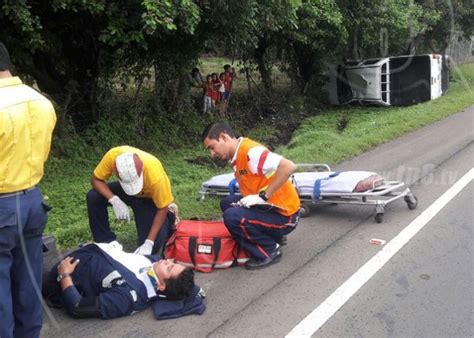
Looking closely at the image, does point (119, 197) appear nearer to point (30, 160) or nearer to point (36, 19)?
point (30, 160)

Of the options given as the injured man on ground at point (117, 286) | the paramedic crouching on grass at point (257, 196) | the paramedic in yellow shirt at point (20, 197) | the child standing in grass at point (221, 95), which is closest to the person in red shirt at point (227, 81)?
the child standing in grass at point (221, 95)

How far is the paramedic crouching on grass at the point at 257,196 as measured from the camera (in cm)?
456

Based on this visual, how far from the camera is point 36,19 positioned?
8.13 metres

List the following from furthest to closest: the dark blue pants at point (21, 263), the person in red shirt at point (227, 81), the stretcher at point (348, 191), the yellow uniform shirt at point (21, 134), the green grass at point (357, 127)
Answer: the person in red shirt at point (227, 81), the green grass at point (357, 127), the stretcher at point (348, 191), the dark blue pants at point (21, 263), the yellow uniform shirt at point (21, 134)

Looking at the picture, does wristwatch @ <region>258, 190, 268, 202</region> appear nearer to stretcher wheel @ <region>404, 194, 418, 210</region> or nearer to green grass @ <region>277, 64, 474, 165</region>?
stretcher wheel @ <region>404, 194, 418, 210</region>

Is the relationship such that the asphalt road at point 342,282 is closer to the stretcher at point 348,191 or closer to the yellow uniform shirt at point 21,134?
the stretcher at point 348,191

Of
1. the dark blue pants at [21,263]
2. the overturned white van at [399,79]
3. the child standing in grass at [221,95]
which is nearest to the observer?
the dark blue pants at [21,263]

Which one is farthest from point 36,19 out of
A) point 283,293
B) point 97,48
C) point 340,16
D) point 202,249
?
point 340,16

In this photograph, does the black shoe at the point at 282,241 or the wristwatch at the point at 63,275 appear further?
the black shoe at the point at 282,241

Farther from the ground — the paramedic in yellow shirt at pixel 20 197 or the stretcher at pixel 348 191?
the paramedic in yellow shirt at pixel 20 197

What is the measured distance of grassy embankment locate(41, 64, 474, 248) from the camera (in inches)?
250

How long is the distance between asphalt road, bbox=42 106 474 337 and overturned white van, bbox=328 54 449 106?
435 inches

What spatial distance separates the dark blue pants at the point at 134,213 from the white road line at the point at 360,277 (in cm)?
156

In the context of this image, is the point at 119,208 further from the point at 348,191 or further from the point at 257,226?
the point at 348,191
